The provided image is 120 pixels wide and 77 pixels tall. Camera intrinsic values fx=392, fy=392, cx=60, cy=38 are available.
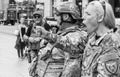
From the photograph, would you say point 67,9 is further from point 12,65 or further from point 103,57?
point 12,65

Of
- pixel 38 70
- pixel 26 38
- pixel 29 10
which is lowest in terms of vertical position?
pixel 29 10

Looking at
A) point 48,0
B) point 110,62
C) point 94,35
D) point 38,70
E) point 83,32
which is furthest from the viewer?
point 48,0

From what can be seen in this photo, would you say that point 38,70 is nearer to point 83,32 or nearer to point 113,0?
point 83,32

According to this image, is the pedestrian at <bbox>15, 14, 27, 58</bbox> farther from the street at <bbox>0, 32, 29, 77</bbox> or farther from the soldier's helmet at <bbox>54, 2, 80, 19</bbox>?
the soldier's helmet at <bbox>54, 2, 80, 19</bbox>

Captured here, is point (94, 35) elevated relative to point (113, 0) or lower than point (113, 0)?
elevated

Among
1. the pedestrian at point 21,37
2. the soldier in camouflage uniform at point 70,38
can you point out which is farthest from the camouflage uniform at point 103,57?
the pedestrian at point 21,37

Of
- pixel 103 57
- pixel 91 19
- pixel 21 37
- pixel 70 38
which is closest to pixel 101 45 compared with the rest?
pixel 103 57

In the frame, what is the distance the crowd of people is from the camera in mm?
2564

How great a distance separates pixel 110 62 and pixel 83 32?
1.31 m

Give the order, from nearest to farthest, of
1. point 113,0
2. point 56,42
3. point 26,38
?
point 56,42 < point 26,38 < point 113,0

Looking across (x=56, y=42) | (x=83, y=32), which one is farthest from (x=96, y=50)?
(x=83, y=32)

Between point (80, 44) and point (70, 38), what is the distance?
12cm

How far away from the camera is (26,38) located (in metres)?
11.8

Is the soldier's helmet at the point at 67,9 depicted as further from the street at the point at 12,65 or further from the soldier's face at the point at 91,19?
the street at the point at 12,65
